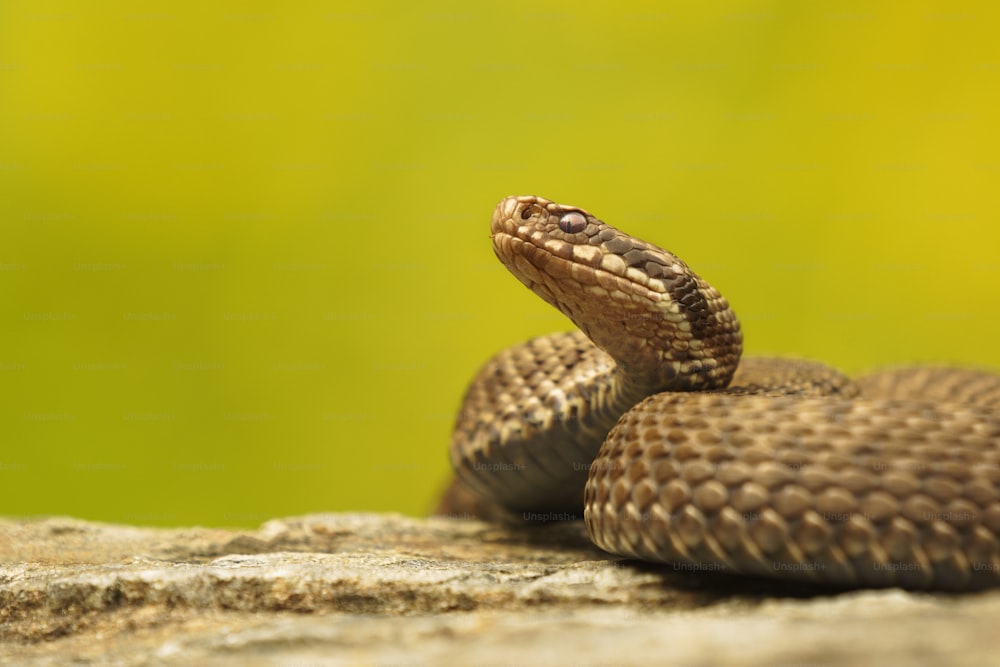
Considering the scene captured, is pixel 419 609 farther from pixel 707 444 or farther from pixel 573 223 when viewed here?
pixel 573 223

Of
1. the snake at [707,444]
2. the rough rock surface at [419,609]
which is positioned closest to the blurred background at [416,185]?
the snake at [707,444]

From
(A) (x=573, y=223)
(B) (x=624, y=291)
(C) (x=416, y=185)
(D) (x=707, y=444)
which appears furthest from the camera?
(C) (x=416, y=185)

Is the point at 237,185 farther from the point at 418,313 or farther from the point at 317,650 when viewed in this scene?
the point at 317,650

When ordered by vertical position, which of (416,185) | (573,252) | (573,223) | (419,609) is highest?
(416,185)

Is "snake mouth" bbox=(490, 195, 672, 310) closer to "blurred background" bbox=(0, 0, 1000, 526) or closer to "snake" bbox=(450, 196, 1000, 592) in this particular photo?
"snake" bbox=(450, 196, 1000, 592)

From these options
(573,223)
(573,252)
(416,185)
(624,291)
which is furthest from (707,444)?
(416,185)

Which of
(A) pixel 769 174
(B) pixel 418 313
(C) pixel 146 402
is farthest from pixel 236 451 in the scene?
(A) pixel 769 174
